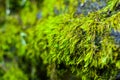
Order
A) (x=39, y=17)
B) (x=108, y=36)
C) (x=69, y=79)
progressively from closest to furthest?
(x=108, y=36), (x=69, y=79), (x=39, y=17)

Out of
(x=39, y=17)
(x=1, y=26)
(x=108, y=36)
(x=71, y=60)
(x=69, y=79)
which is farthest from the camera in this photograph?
(x=1, y=26)

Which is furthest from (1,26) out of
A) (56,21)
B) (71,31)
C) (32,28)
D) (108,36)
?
(108,36)

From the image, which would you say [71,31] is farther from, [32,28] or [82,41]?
[32,28]

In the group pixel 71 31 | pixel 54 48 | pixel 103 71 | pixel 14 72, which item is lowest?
pixel 14 72

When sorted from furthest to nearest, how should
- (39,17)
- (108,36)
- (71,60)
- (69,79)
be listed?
(39,17) → (69,79) → (71,60) → (108,36)

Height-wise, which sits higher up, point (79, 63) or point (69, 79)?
point (79, 63)

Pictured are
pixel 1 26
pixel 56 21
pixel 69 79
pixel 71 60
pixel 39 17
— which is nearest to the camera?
pixel 71 60

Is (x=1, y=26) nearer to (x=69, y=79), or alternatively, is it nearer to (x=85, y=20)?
(x=69, y=79)

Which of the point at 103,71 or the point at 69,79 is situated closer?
the point at 103,71

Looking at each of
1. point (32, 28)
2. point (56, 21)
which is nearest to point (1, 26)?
point (32, 28)
